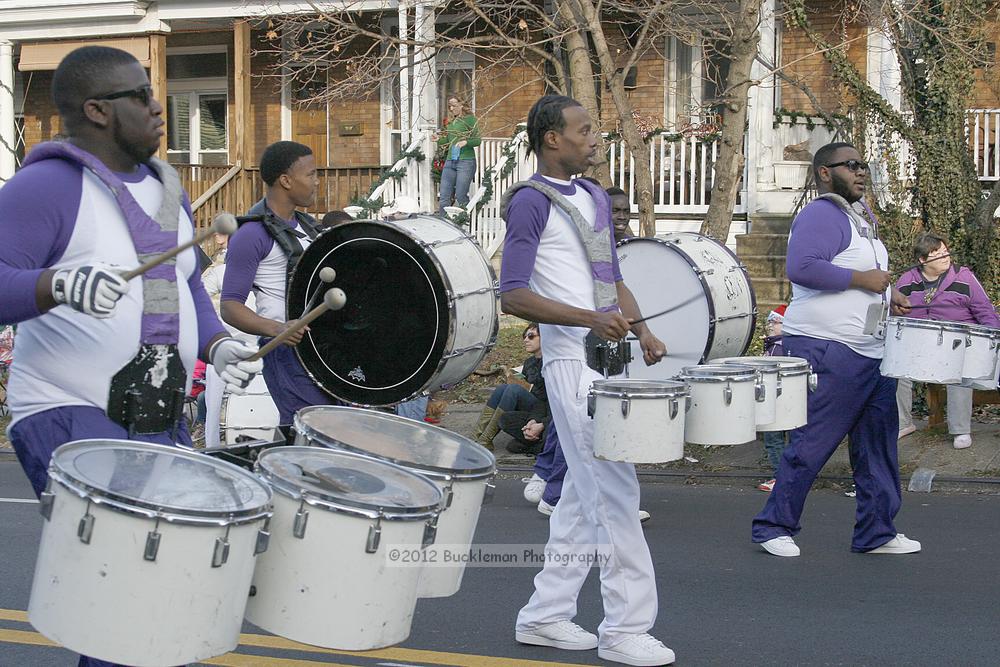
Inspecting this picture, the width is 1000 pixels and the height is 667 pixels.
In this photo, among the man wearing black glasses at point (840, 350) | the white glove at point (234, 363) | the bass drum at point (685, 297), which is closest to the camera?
→ the white glove at point (234, 363)

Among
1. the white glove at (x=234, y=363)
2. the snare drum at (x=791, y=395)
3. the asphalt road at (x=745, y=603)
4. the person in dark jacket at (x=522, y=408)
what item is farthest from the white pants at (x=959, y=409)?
the white glove at (x=234, y=363)

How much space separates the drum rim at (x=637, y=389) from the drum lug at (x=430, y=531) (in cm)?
130

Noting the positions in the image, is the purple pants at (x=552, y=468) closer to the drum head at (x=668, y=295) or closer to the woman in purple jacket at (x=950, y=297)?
the drum head at (x=668, y=295)

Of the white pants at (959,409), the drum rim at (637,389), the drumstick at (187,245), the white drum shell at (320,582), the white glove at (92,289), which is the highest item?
the drumstick at (187,245)

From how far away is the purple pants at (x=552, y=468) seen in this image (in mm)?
7694

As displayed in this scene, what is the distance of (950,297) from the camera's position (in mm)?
9922

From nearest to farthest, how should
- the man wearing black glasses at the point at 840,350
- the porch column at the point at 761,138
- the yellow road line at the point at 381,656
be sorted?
1. the yellow road line at the point at 381,656
2. the man wearing black glasses at the point at 840,350
3. the porch column at the point at 761,138

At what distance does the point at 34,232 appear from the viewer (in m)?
3.50

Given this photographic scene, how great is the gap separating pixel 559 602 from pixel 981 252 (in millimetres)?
8835

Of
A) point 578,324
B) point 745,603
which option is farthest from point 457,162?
point 578,324

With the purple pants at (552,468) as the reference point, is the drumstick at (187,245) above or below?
above

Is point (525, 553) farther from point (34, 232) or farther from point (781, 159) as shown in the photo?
point (781, 159)

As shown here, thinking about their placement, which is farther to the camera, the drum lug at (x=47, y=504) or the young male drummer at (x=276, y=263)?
the young male drummer at (x=276, y=263)

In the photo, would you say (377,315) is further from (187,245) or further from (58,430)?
(187,245)
